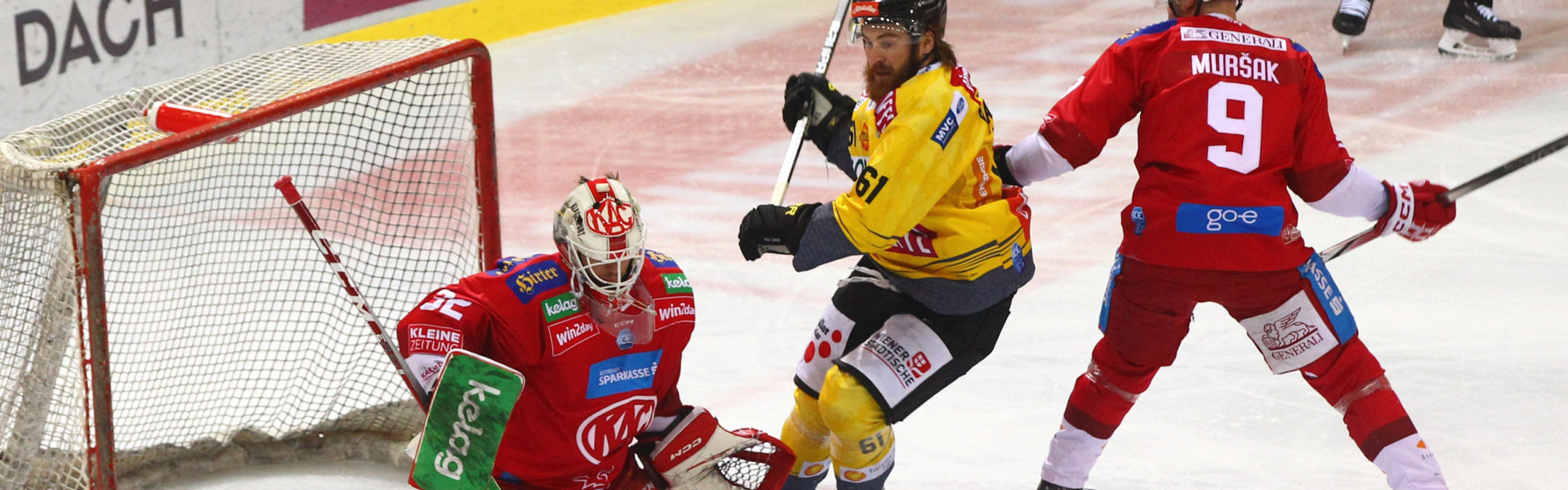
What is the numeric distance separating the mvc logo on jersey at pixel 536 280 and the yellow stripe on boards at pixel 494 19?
3624 millimetres

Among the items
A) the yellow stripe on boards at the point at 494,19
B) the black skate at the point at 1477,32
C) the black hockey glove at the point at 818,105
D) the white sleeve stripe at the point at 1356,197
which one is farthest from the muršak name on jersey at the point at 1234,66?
the black skate at the point at 1477,32

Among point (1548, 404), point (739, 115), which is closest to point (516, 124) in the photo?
point (739, 115)

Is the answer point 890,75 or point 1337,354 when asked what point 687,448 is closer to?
point 890,75

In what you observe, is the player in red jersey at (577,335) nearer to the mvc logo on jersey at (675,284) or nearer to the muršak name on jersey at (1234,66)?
the mvc logo on jersey at (675,284)

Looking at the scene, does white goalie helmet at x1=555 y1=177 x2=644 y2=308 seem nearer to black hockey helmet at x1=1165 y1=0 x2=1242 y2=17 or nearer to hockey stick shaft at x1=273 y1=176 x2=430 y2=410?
hockey stick shaft at x1=273 y1=176 x2=430 y2=410

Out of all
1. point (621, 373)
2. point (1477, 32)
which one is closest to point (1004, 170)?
point (621, 373)

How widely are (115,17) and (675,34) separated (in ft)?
9.68

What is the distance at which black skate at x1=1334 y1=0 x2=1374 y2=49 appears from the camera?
6801 millimetres

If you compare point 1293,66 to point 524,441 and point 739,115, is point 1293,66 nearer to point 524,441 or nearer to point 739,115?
point 524,441

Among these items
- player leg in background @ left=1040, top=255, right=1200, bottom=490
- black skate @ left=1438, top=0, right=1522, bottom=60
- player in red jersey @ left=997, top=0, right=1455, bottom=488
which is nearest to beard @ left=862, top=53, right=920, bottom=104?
player in red jersey @ left=997, top=0, right=1455, bottom=488

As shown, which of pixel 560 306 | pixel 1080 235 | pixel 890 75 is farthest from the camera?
pixel 1080 235

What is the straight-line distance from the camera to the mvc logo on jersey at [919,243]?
284cm

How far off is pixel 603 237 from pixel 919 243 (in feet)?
2.09

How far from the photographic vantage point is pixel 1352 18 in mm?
6797
